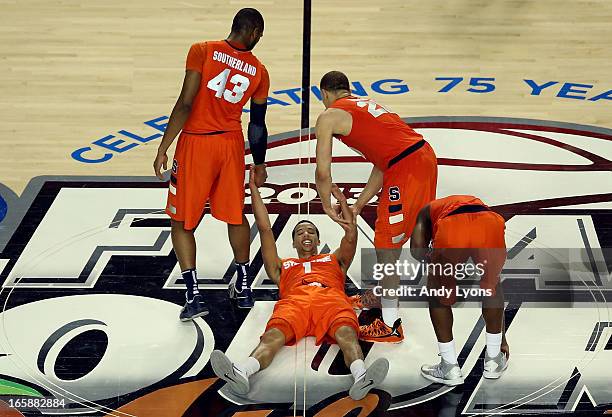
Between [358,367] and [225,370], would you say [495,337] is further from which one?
[225,370]

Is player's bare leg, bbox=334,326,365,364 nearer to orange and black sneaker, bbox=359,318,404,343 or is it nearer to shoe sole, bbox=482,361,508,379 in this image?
orange and black sneaker, bbox=359,318,404,343

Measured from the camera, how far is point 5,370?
23.6 ft

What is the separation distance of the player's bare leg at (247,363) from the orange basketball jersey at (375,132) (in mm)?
1338

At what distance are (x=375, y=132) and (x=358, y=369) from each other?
1.58 meters

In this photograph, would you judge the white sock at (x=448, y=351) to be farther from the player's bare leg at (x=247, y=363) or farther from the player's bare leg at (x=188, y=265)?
the player's bare leg at (x=188, y=265)

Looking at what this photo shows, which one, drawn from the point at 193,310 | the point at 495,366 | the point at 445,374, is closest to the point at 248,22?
the point at 193,310

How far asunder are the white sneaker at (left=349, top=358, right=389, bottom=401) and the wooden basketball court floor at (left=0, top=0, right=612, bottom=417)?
104 mm

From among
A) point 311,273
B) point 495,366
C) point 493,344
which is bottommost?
point 495,366

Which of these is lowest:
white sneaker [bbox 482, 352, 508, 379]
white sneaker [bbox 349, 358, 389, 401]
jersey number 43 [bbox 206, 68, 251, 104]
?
white sneaker [bbox 349, 358, 389, 401]

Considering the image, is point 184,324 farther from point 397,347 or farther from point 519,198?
point 519,198

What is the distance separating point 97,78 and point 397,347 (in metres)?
4.24

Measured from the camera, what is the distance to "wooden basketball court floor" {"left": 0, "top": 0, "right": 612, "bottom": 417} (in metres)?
7.11

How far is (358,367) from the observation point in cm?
697

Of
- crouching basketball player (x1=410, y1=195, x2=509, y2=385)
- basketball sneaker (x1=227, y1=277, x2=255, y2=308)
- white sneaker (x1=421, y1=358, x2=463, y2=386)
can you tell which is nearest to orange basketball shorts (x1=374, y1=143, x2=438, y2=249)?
crouching basketball player (x1=410, y1=195, x2=509, y2=385)
